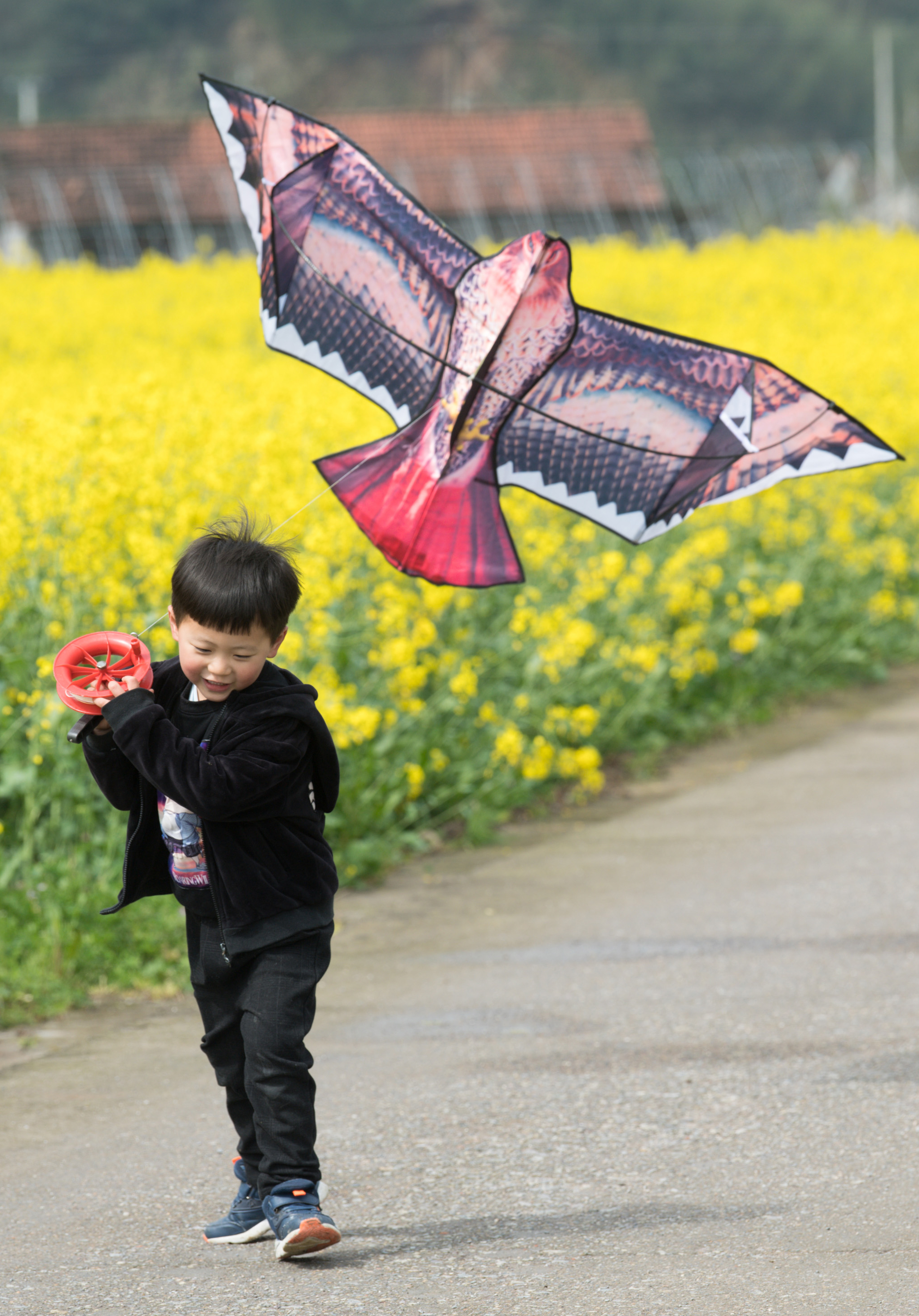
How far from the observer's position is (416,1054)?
4414 mm

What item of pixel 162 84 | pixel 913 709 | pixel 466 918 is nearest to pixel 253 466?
pixel 466 918

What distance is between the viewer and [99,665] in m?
3.09

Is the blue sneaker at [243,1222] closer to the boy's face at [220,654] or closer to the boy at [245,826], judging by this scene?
the boy at [245,826]

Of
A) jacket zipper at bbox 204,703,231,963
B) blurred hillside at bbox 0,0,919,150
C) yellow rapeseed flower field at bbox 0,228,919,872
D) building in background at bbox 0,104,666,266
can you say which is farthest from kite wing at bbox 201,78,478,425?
blurred hillside at bbox 0,0,919,150

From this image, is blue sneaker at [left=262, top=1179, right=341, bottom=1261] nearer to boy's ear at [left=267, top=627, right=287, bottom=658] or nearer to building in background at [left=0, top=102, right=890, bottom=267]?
boy's ear at [left=267, top=627, right=287, bottom=658]

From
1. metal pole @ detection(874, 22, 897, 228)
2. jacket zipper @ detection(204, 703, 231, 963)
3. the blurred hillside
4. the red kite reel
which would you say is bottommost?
jacket zipper @ detection(204, 703, 231, 963)

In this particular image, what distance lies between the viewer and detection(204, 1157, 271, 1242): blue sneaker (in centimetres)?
334

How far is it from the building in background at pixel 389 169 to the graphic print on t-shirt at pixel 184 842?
1261 inches

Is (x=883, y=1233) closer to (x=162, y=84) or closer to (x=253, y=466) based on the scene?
(x=253, y=466)

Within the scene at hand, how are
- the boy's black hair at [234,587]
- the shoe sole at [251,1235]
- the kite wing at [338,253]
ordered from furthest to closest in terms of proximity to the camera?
the kite wing at [338,253] < the shoe sole at [251,1235] < the boy's black hair at [234,587]

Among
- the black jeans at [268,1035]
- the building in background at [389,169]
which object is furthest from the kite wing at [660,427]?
the building in background at [389,169]

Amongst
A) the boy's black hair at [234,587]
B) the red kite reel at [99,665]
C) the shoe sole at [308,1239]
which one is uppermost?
the boy's black hair at [234,587]

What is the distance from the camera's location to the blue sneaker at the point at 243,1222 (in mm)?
3336

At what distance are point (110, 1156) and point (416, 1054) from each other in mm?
869
